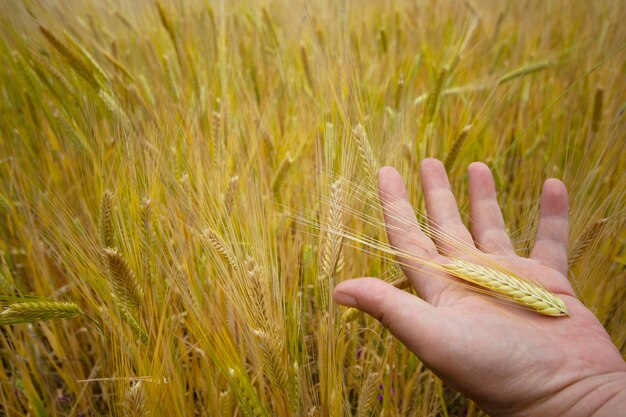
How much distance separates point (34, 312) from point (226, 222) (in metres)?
0.43

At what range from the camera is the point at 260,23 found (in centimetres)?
256

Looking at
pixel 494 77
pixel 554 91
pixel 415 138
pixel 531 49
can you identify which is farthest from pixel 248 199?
pixel 531 49

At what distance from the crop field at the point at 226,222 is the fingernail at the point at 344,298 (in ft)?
0.14

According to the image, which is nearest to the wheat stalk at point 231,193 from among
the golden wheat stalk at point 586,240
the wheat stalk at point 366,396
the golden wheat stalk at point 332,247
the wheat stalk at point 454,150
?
the golden wheat stalk at point 332,247

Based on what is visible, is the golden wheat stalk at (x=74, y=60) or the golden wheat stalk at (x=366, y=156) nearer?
the golden wheat stalk at (x=366, y=156)

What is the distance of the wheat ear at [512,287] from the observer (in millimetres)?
829

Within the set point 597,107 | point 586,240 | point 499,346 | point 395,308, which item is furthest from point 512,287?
point 597,107

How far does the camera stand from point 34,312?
2.67 ft

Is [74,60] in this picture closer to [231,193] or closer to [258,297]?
[231,193]

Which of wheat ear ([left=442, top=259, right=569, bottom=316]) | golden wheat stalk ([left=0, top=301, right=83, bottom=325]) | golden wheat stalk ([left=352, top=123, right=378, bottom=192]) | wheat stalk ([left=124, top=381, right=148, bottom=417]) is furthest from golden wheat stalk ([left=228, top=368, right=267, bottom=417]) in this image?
golden wheat stalk ([left=352, top=123, right=378, bottom=192])

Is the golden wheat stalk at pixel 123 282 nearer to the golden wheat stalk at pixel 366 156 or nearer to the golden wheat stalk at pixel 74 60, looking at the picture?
the golden wheat stalk at pixel 366 156

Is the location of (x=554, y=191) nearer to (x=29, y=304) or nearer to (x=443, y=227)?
(x=443, y=227)

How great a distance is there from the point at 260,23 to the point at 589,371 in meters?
2.44

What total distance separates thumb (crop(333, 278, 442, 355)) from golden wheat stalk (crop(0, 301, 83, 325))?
1.85ft
